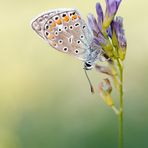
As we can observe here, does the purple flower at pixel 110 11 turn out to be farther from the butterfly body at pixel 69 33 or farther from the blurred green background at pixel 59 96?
the blurred green background at pixel 59 96

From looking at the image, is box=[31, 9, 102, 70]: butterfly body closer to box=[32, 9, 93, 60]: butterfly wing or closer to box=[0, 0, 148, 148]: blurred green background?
box=[32, 9, 93, 60]: butterfly wing

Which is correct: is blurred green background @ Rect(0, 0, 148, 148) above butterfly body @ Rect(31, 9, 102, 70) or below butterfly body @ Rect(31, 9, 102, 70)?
below

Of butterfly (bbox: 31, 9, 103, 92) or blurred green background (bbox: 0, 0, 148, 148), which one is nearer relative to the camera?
butterfly (bbox: 31, 9, 103, 92)

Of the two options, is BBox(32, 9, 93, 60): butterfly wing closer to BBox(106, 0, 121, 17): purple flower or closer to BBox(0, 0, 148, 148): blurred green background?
BBox(106, 0, 121, 17): purple flower

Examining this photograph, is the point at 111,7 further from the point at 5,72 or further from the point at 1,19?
the point at 1,19

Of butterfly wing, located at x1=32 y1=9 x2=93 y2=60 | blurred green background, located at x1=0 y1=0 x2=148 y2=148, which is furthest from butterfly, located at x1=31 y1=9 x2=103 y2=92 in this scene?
blurred green background, located at x1=0 y1=0 x2=148 y2=148

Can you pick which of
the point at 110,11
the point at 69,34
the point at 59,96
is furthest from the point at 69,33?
the point at 59,96

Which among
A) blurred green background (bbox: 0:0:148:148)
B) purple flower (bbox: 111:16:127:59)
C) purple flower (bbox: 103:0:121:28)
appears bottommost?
blurred green background (bbox: 0:0:148:148)

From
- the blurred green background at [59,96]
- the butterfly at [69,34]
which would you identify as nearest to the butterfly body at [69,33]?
the butterfly at [69,34]
